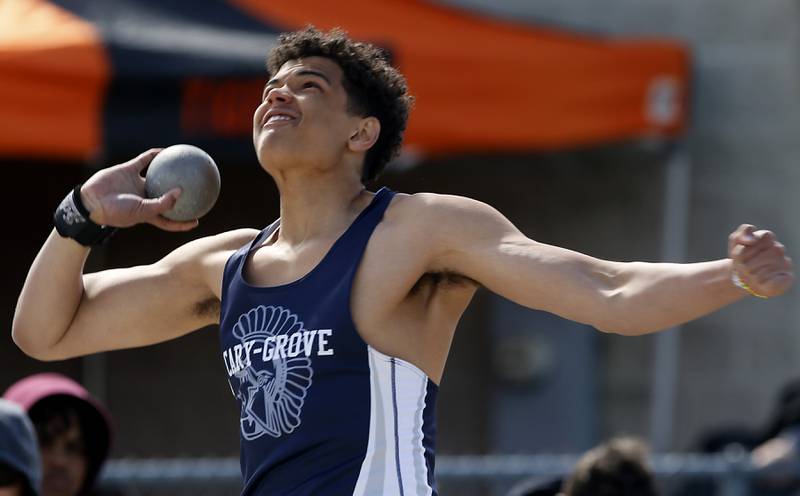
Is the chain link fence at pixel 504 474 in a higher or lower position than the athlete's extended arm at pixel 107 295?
lower

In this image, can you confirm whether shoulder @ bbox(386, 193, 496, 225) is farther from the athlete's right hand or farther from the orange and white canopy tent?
the orange and white canopy tent

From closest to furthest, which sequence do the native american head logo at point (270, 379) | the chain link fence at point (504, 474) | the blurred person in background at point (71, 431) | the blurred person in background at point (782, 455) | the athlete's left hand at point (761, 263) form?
the athlete's left hand at point (761, 263)
the native american head logo at point (270, 379)
the blurred person in background at point (71, 431)
the chain link fence at point (504, 474)
the blurred person in background at point (782, 455)

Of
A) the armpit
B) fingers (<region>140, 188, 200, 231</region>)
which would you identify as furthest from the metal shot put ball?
the armpit

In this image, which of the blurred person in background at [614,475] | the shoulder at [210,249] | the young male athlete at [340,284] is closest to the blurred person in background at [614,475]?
the blurred person in background at [614,475]

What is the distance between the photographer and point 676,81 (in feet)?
27.6

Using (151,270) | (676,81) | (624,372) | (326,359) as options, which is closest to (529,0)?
(676,81)

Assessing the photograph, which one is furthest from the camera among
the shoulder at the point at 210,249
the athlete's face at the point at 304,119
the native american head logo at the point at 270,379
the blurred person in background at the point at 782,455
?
the blurred person in background at the point at 782,455

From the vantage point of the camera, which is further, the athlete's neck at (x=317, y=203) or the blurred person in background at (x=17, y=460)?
the blurred person in background at (x=17, y=460)

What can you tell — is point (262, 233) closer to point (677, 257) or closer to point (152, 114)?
point (152, 114)

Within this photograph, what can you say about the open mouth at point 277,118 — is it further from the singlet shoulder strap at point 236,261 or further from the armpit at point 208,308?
the armpit at point 208,308

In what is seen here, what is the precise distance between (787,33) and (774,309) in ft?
5.34

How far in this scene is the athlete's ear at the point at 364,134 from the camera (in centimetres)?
407

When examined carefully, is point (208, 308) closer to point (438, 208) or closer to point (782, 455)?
point (438, 208)

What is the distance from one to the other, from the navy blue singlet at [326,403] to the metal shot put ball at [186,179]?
1.42 feet
